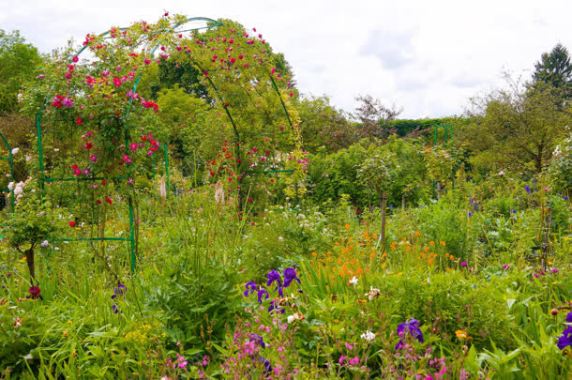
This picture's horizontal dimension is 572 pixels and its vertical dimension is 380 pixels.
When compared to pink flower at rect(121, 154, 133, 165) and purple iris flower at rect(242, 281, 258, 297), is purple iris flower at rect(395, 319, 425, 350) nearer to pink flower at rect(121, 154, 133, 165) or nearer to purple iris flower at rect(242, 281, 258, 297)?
purple iris flower at rect(242, 281, 258, 297)

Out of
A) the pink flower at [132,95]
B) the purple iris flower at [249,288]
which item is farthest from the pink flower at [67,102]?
the purple iris flower at [249,288]

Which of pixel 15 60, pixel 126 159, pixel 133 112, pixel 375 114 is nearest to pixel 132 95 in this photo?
pixel 133 112

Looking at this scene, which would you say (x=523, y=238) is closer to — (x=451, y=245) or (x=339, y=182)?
(x=451, y=245)

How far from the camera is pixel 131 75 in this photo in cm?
523

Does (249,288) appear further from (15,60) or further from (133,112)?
(15,60)

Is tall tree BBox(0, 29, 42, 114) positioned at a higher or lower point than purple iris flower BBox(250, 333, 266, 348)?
higher

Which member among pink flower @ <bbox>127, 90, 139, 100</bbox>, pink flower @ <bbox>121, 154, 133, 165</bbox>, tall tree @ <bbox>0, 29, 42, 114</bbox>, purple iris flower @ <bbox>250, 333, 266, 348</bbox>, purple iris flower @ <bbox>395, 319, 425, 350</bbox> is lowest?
purple iris flower @ <bbox>250, 333, 266, 348</bbox>

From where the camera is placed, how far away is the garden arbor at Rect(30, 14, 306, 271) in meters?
4.93

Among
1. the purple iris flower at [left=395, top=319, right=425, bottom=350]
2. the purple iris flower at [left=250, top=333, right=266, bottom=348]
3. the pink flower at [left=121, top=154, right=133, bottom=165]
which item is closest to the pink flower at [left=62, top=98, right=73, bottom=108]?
the pink flower at [left=121, top=154, right=133, bottom=165]

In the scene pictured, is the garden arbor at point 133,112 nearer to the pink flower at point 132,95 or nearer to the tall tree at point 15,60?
the pink flower at point 132,95

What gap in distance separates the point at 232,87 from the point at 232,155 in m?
1.00

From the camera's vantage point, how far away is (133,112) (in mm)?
4914

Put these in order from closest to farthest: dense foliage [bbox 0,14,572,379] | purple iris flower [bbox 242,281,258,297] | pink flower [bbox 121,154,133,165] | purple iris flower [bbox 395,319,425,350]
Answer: purple iris flower [bbox 395,319,425,350] < dense foliage [bbox 0,14,572,379] < purple iris flower [bbox 242,281,258,297] < pink flower [bbox 121,154,133,165]

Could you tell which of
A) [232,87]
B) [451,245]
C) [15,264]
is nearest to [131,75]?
[15,264]
